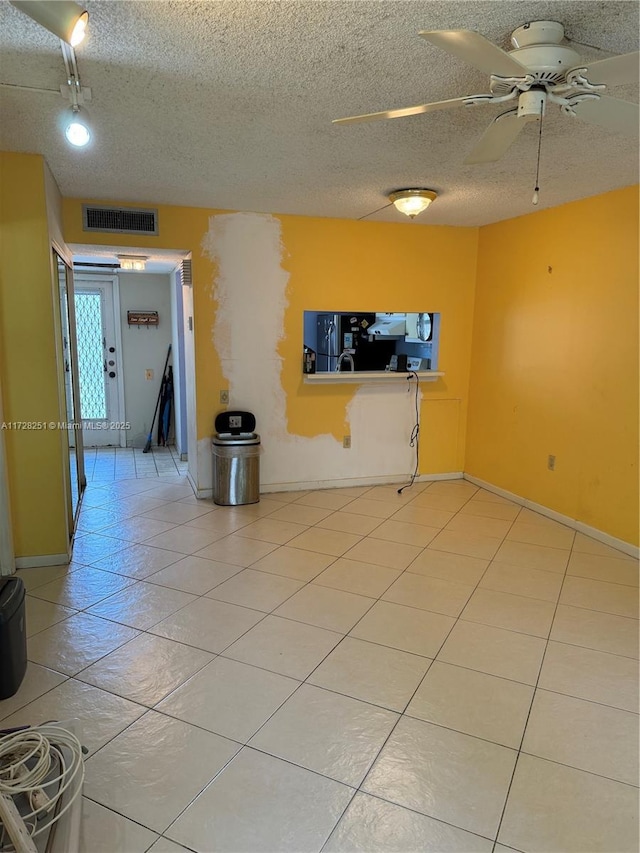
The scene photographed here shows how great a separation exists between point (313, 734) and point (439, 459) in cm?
372

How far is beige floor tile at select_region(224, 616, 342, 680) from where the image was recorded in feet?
7.71

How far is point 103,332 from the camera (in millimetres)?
6695

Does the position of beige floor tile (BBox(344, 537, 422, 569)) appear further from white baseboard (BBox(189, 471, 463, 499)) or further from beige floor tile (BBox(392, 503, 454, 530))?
white baseboard (BBox(189, 471, 463, 499))

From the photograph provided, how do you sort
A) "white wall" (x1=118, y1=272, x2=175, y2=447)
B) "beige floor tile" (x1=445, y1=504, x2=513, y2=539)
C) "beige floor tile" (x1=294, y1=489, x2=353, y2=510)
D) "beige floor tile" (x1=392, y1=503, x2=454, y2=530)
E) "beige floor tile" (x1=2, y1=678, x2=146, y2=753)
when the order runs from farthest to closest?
"white wall" (x1=118, y1=272, x2=175, y2=447) < "beige floor tile" (x1=294, y1=489, x2=353, y2=510) < "beige floor tile" (x1=392, y1=503, x2=454, y2=530) < "beige floor tile" (x1=445, y1=504, x2=513, y2=539) < "beige floor tile" (x1=2, y1=678, x2=146, y2=753)

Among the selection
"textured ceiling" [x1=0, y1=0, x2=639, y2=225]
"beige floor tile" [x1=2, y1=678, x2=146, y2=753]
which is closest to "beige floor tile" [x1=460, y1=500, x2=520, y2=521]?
"textured ceiling" [x1=0, y1=0, x2=639, y2=225]

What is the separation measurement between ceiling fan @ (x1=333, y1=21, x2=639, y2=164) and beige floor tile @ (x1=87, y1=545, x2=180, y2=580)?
267 centimetres

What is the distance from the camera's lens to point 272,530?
3988 millimetres

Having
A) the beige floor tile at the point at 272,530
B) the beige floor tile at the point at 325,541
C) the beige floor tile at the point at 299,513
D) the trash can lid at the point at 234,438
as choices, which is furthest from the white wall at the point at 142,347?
the beige floor tile at the point at 325,541

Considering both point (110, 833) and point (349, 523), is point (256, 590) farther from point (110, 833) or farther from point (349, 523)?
point (110, 833)

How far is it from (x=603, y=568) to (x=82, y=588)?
318cm

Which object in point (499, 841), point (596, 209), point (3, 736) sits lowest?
point (499, 841)

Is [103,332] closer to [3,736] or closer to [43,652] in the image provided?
[43,652]

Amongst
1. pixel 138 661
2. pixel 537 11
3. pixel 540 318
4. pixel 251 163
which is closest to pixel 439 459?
pixel 540 318

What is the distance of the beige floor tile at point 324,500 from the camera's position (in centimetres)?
460
